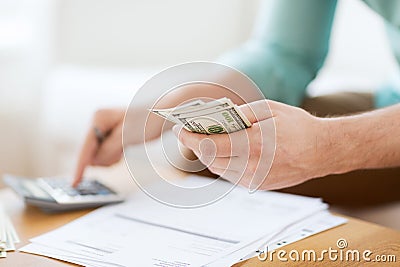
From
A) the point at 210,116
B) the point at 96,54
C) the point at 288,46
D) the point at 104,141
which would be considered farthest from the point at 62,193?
the point at 96,54

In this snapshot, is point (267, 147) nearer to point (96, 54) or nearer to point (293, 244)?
point (293, 244)

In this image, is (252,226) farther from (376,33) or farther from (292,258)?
(376,33)

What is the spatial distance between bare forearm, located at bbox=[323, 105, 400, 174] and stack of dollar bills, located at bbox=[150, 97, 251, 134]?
0.12m

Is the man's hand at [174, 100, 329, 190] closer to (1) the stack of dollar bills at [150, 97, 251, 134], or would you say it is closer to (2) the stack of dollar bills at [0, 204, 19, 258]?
(1) the stack of dollar bills at [150, 97, 251, 134]

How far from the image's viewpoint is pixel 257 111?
70 cm

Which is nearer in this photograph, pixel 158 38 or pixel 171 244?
pixel 171 244

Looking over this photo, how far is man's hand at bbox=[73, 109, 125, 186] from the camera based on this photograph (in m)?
0.98

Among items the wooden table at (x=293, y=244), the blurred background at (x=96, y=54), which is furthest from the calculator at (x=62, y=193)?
the blurred background at (x=96, y=54)

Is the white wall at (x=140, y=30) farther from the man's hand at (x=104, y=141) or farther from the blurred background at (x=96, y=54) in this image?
the man's hand at (x=104, y=141)

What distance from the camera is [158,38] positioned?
82.6 inches

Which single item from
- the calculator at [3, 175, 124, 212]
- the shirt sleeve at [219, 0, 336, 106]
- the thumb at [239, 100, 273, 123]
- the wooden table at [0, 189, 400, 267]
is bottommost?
the wooden table at [0, 189, 400, 267]

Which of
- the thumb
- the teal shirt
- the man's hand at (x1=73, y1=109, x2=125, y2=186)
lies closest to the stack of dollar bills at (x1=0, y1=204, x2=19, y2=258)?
the man's hand at (x1=73, y1=109, x2=125, y2=186)

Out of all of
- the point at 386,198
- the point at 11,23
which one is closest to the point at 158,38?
the point at 11,23

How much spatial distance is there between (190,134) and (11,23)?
129 cm
